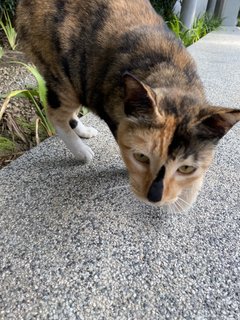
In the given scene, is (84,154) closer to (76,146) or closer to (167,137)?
(76,146)

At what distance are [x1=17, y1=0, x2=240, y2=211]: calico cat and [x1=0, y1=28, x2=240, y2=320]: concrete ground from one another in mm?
178

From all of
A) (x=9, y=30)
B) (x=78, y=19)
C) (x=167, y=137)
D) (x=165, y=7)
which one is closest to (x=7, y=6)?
(x=9, y=30)

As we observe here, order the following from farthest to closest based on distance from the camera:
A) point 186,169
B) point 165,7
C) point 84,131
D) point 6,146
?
1. point 165,7
2. point 84,131
3. point 6,146
4. point 186,169

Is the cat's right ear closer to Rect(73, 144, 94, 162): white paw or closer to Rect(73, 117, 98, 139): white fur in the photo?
Rect(73, 144, 94, 162): white paw

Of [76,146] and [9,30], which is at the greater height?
[9,30]

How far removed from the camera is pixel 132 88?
126cm

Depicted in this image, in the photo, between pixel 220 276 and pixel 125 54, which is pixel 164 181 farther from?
pixel 125 54

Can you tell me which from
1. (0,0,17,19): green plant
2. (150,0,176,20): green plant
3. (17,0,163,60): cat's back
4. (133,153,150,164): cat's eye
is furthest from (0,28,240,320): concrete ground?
(150,0,176,20): green plant

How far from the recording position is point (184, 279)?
1.41 metres

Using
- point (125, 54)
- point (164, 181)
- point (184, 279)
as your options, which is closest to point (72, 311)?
point (184, 279)

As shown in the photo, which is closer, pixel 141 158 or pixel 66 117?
pixel 141 158

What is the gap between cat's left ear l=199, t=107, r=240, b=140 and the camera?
119 centimetres

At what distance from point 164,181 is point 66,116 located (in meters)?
1.04

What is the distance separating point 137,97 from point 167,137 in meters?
0.20
